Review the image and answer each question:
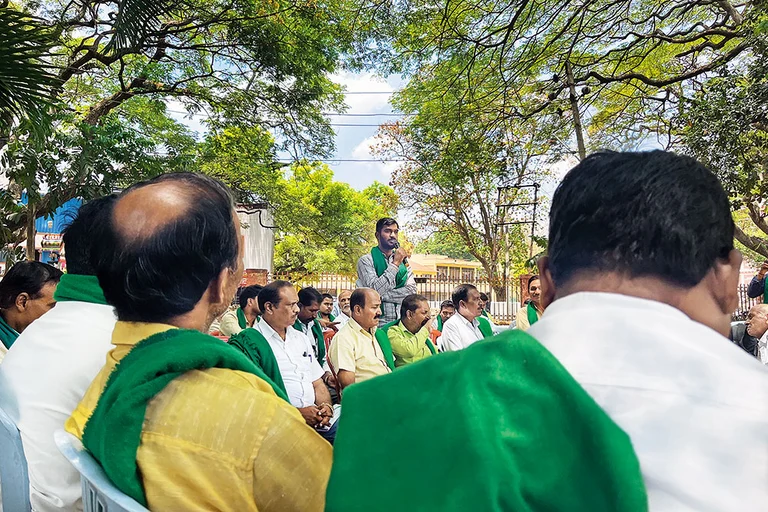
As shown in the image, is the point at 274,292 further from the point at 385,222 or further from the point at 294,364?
the point at 385,222

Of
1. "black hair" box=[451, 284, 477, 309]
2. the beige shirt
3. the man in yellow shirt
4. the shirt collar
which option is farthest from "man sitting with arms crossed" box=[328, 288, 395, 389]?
the shirt collar

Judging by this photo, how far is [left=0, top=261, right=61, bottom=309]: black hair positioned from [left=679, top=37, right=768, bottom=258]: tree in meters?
6.17

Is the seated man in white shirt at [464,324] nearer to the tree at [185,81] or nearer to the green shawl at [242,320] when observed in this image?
the green shawl at [242,320]

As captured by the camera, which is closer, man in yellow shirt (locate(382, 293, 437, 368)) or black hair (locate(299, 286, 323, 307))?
man in yellow shirt (locate(382, 293, 437, 368))

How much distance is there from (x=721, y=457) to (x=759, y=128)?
6.36m

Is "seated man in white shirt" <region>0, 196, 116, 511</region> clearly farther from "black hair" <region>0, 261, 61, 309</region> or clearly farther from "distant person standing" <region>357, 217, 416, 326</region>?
"distant person standing" <region>357, 217, 416, 326</region>

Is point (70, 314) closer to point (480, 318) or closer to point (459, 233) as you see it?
point (480, 318)

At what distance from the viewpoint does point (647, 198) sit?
839 millimetres

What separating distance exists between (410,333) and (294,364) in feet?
4.56

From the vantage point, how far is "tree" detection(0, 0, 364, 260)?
6305 millimetres

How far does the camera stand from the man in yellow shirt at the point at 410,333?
476 cm

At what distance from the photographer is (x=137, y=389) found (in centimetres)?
101

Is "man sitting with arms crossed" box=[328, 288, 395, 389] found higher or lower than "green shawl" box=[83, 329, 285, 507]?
lower

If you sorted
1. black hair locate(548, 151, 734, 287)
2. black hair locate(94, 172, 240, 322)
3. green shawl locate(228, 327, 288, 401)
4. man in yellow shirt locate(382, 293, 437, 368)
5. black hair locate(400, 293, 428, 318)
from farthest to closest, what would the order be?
black hair locate(400, 293, 428, 318) → man in yellow shirt locate(382, 293, 437, 368) → green shawl locate(228, 327, 288, 401) → black hair locate(94, 172, 240, 322) → black hair locate(548, 151, 734, 287)
